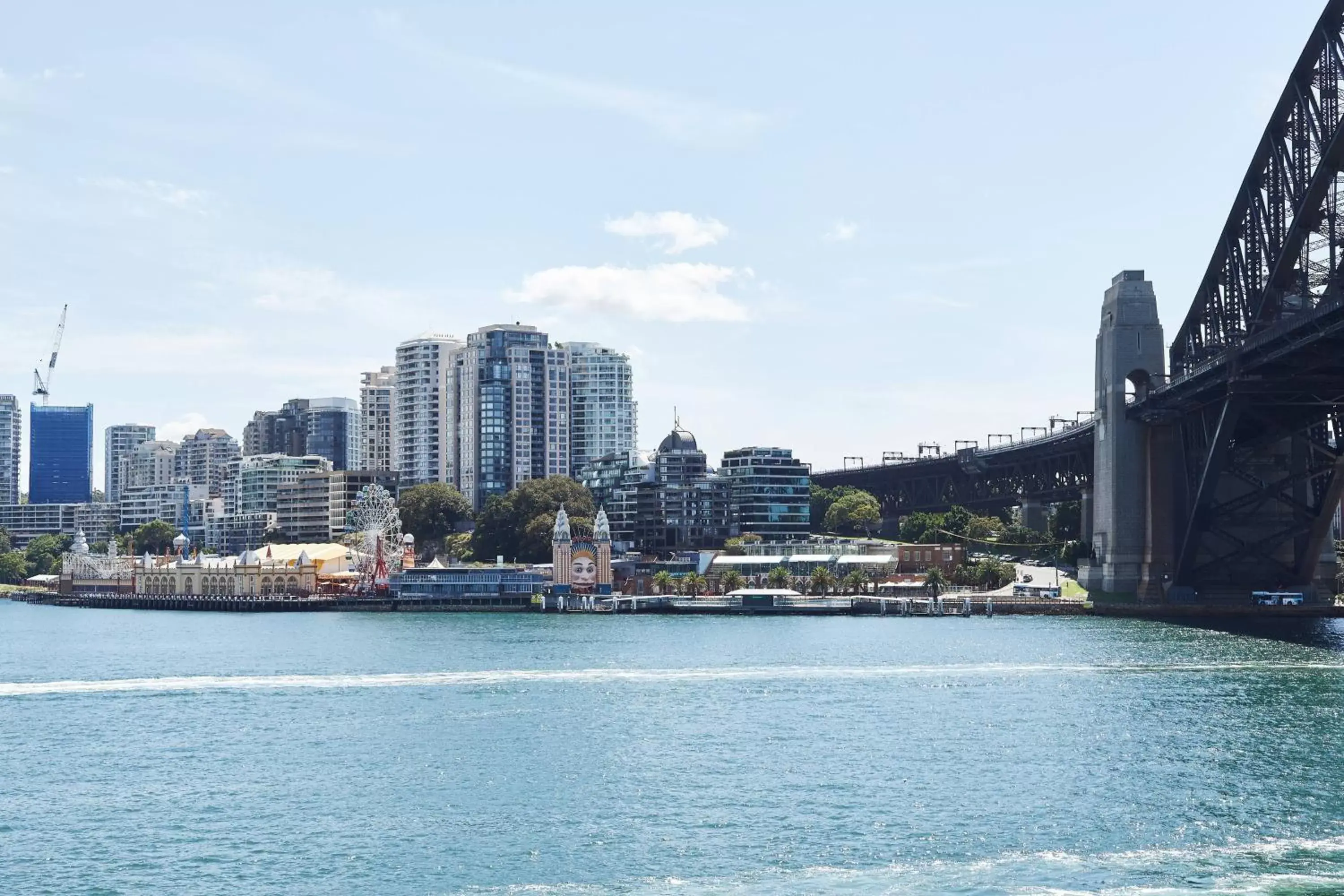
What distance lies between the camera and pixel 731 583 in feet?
512

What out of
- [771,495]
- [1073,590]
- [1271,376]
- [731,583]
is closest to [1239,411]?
[1271,376]

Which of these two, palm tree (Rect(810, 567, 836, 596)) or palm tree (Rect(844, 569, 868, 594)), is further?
palm tree (Rect(810, 567, 836, 596))

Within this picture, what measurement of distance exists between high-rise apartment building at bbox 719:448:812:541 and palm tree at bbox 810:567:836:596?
116 ft

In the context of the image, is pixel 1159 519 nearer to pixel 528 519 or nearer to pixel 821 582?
pixel 821 582

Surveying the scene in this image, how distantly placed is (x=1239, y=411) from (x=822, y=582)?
55.3 metres

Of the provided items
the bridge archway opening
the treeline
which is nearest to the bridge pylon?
the bridge archway opening

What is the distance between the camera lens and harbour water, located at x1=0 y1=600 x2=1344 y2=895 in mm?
35750

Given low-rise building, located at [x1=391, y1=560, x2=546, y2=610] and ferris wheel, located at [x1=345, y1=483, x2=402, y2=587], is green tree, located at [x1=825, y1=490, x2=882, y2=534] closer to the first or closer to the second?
low-rise building, located at [x1=391, y1=560, x2=546, y2=610]

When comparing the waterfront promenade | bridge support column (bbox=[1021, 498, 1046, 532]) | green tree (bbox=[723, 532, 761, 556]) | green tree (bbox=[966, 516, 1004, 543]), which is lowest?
the waterfront promenade

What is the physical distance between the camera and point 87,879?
117ft

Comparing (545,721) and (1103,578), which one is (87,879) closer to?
A: (545,721)

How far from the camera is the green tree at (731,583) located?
15575 cm

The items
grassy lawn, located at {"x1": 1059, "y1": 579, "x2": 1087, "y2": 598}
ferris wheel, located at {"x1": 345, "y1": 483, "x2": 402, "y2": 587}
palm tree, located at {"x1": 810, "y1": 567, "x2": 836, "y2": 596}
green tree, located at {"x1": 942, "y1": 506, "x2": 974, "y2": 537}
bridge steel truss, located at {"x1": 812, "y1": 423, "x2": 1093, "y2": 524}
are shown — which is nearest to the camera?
grassy lawn, located at {"x1": 1059, "y1": 579, "x2": 1087, "y2": 598}

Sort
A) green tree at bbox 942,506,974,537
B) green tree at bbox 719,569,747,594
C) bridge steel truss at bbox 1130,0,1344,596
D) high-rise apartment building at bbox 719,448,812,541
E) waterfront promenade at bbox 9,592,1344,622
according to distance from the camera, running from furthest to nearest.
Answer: high-rise apartment building at bbox 719,448,812,541 → green tree at bbox 942,506,974,537 → green tree at bbox 719,569,747,594 → waterfront promenade at bbox 9,592,1344,622 → bridge steel truss at bbox 1130,0,1344,596
